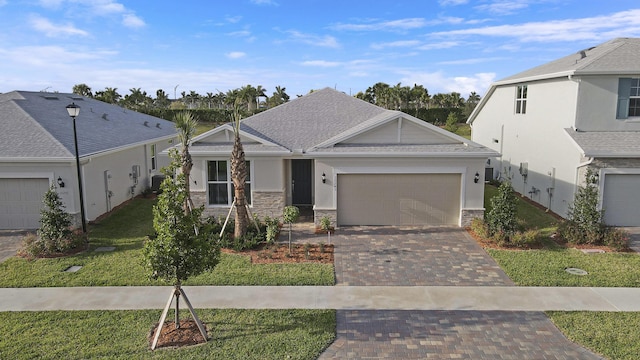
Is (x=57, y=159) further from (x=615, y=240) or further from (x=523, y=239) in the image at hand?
(x=615, y=240)

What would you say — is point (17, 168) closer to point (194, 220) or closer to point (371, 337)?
point (194, 220)

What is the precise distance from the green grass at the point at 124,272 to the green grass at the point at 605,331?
17.1ft

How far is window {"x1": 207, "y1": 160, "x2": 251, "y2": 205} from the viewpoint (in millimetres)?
17125

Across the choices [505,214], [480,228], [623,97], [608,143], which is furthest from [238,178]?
[623,97]

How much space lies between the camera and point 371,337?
866cm

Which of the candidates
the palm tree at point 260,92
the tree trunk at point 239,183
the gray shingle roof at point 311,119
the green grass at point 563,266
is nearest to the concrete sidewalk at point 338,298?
the green grass at point 563,266

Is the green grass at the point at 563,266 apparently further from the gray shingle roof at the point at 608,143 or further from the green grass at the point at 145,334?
the green grass at the point at 145,334

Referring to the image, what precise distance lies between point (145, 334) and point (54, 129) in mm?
12145

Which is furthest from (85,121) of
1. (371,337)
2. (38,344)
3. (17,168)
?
(371,337)

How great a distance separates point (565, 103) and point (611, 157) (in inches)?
119

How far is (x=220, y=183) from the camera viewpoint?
17219mm

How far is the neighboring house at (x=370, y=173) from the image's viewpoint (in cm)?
1616

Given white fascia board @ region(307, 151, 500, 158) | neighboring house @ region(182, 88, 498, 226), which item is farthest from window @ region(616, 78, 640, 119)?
neighboring house @ region(182, 88, 498, 226)

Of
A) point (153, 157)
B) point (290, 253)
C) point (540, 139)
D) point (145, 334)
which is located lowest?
point (145, 334)
